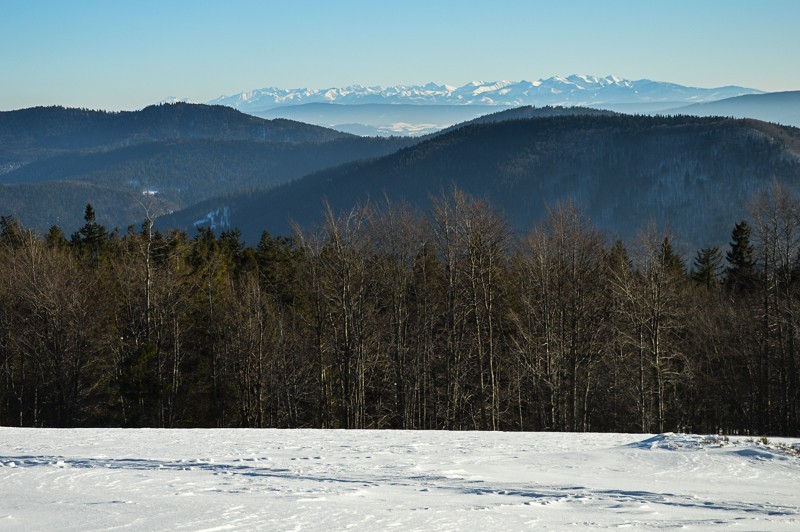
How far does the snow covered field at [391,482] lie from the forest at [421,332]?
42.6 ft

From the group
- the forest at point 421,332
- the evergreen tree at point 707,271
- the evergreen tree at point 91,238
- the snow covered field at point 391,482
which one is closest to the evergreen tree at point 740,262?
the forest at point 421,332

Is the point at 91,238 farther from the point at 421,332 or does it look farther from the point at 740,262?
the point at 740,262

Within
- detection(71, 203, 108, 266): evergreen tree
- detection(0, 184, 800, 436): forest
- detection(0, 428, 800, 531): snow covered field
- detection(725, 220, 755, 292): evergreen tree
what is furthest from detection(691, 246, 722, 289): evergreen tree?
detection(71, 203, 108, 266): evergreen tree

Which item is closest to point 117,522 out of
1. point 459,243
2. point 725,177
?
point 459,243

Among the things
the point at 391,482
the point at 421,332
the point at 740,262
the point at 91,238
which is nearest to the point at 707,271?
the point at 740,262

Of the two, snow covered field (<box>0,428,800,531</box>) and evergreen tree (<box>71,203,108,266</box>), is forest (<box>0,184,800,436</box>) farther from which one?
evergreen tree (<box>71,203,108,266</box>)

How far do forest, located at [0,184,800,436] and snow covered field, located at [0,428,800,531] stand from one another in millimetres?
12976

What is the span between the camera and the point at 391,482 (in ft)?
40.2

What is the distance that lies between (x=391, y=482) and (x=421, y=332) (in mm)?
25366

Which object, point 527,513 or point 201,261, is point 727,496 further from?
point 201,261

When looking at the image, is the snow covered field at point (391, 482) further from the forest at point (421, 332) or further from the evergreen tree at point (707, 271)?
the evergreen tree at point (707, 271)

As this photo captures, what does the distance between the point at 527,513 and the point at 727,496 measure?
3552 millimetres

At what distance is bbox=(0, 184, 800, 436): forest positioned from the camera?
31.3 m

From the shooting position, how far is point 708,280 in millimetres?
54188
